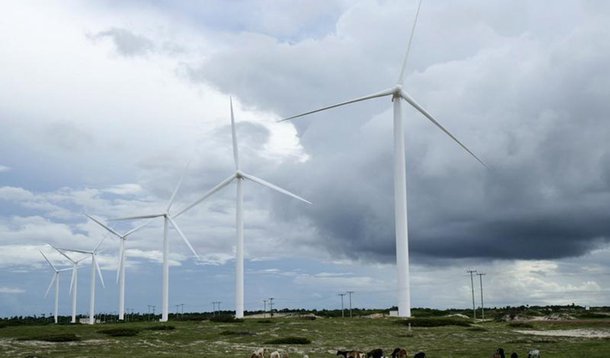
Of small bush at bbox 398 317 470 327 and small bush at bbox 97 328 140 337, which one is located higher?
small bush at bbox 398 317 470 327

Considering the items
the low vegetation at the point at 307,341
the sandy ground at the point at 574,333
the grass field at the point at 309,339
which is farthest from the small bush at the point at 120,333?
the sandy ground at the point at 574,333

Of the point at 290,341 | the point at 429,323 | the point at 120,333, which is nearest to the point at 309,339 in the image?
the point at 290,341

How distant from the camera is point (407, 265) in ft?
270

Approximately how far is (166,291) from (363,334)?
217 ft

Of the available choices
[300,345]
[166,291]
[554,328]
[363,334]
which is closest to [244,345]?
[300,345]

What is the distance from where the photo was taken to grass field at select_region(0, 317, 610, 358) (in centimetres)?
5044

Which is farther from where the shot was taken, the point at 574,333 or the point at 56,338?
the point at 574,333

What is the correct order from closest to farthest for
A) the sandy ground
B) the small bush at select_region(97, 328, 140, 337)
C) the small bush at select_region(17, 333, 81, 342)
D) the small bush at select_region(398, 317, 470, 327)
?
the sandy ground
the small bush at select_region(17, 333, 81, 342)
the small bush at select_region(97, 328, 140, 337)
the small bush at select_region(398, 317, 470, 327)

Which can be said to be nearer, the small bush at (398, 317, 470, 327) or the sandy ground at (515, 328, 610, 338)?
the sandy ground at (515, 328, 610, 338)

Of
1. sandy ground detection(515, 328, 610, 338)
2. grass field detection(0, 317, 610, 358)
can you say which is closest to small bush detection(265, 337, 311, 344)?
grass field detection(0, 317, 610, 358)

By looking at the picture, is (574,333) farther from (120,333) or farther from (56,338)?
(56,338)

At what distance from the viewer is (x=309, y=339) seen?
63.6 metres

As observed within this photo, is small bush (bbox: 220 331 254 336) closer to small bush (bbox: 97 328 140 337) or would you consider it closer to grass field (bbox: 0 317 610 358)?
grass field (bbox: 0 317 610 358)

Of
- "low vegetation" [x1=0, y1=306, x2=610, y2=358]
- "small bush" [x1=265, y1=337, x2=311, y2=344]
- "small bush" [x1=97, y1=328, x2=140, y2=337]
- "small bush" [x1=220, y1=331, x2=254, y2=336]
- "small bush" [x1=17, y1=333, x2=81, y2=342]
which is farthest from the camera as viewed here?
"small bush" [x1=97, y1=328, x2=140, y2=337]
